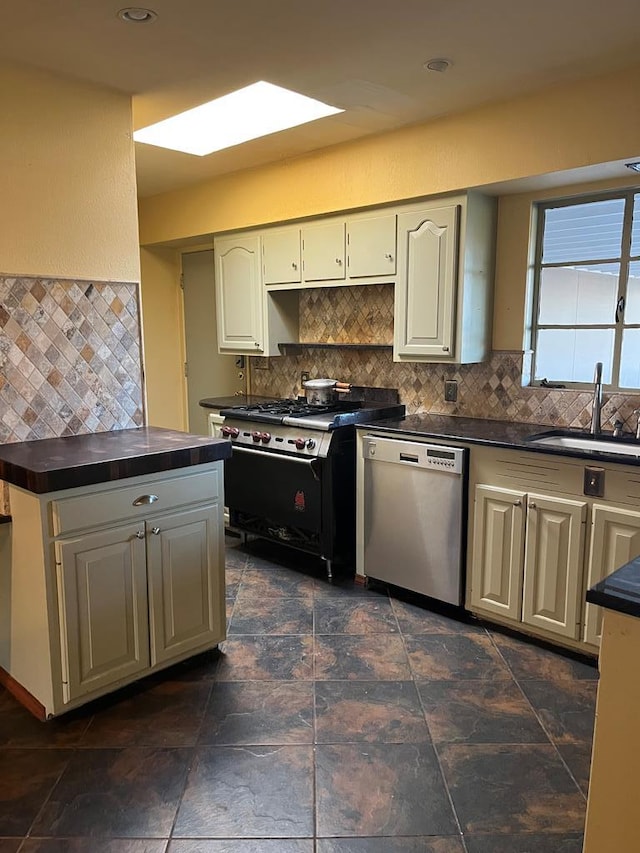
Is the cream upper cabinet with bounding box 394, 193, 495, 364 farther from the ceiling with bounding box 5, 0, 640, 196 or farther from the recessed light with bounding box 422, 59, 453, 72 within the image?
the recessed light with bounding box 422, 59, 453, 72

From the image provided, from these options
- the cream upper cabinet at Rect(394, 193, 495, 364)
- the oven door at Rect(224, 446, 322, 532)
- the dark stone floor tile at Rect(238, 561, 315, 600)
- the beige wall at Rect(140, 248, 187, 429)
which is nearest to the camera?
the cream upper cabinet at Rect(394, 193, 495, 364)

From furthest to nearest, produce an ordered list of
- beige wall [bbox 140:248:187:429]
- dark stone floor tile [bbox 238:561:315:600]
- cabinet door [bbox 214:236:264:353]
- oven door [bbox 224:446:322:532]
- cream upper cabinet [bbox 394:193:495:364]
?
beige wall [bbox 140:248:187:429] < cabinet door [bbox 214:236:264:353] < oven door [bbox 224:446:322:532] < dark stone floor tile [bbox 238:561:315:600] < cream upper cabinet [bbox 394:193:495:364]

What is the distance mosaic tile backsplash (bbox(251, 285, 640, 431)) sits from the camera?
124 inches

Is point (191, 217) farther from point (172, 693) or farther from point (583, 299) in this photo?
point (172, 693)

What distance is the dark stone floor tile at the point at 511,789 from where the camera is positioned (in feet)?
5.85

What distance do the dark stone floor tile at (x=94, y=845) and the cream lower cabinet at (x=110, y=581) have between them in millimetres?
510

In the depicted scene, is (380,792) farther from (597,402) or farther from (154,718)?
(597,402)

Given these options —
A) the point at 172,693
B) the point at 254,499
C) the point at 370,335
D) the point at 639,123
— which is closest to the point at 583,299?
the point at 639,123

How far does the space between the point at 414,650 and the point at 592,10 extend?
8.14 feet

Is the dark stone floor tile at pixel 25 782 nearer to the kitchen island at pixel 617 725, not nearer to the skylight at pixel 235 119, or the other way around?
the kitchen island at pixel 617 725

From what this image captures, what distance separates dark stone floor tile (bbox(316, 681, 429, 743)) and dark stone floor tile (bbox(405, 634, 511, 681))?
0.16 m

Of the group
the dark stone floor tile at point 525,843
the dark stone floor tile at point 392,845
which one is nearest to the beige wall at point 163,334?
the dark stone floor tile at point 392,845

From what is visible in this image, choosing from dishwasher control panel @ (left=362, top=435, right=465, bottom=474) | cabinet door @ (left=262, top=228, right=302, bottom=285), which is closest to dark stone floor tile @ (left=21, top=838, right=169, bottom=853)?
dishwasher control panel @ (left=362, top=435, right=465, bottom=474)

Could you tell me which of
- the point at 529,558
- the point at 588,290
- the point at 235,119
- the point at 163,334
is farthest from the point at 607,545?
the point at 163,334
